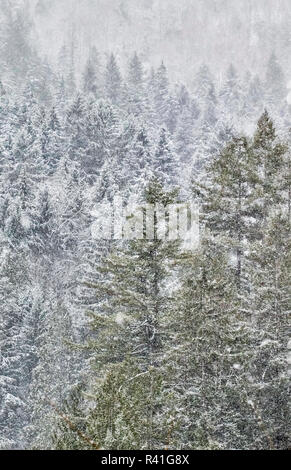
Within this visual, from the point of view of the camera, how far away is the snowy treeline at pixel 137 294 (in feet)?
52.4

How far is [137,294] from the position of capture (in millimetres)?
19734

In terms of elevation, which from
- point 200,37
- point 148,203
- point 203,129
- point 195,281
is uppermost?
point 200,37

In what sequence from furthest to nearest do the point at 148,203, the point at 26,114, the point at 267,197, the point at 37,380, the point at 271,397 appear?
the point at 26,114
the point at 37,380
the point at 267,197
the point at 148,203
the point at 271,397

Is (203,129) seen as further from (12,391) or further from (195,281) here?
(195,281)

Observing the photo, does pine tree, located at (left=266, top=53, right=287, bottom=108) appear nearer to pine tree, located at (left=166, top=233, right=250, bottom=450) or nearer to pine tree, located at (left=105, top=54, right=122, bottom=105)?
pine tree, located at (left=105, top=54, right=122, bottom=105)

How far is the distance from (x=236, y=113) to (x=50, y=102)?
30284 millimetres

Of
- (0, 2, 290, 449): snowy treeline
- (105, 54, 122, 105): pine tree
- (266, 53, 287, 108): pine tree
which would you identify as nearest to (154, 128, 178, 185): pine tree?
(0, 2, 290, 449): snowy treeline

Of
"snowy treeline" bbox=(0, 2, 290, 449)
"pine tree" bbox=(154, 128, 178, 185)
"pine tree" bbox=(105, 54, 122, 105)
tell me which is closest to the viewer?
"snowy treeline" bbox=(0, 2, 290, 449)

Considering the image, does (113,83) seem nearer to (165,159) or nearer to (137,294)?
(165,159)

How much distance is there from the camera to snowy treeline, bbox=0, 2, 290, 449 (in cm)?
1596

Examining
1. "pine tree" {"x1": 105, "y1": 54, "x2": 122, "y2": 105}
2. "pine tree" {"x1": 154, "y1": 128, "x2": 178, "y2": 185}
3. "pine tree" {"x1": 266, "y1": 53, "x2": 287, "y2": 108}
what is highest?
"pine tree" {"x1": 266, "y1": 53, "x2": 287, "y2": 108}

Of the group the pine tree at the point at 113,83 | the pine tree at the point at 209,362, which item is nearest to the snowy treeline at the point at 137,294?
the pine tree at the point at 209,362
